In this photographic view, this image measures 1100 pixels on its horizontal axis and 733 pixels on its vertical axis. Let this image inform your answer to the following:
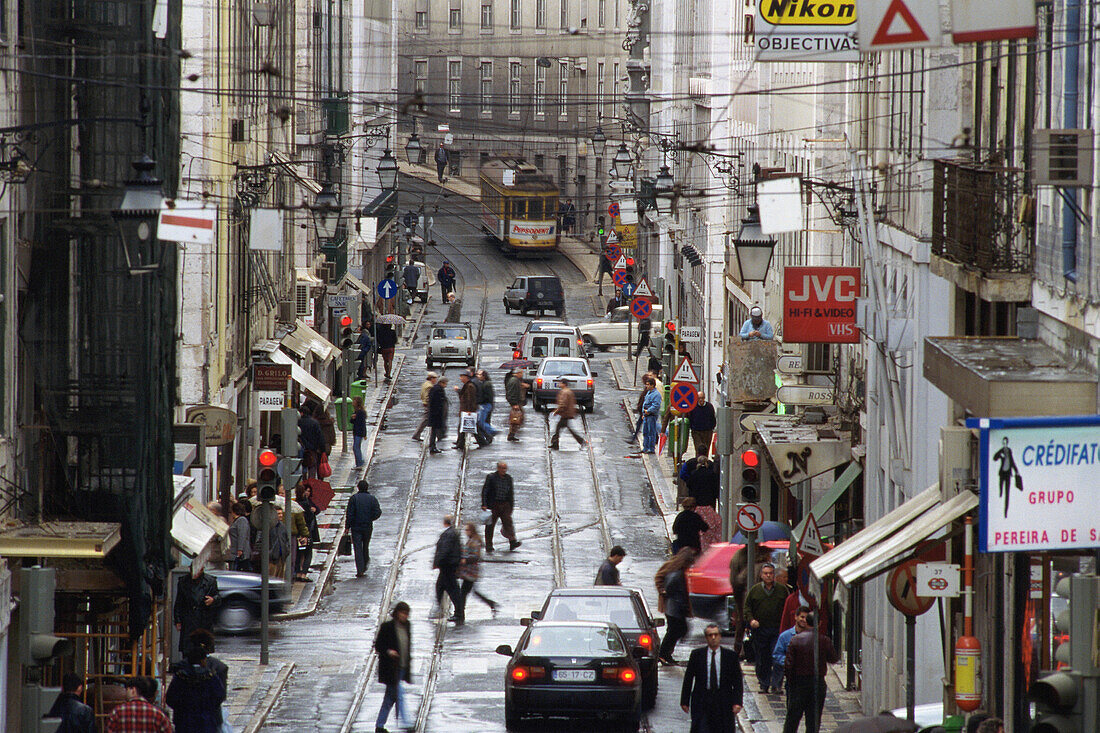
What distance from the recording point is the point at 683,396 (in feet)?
120

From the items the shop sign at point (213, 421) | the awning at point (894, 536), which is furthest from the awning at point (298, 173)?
the awning at point (894, 536)

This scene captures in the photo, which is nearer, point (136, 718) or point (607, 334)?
point (136, 718)

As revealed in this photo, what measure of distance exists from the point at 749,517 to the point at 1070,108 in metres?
10.4

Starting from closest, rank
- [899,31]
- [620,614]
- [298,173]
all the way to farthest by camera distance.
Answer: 1. [899,31]
2. [620,614]
3. [298,173]

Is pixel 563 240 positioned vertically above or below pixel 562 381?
above

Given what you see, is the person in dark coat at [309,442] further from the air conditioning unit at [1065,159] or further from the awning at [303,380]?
the air conditioning unit at [1065,159]

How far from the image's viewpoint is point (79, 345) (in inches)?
777

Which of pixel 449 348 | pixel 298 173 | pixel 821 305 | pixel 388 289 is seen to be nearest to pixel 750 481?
pixel 821 305

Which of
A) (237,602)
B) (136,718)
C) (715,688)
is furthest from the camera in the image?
(237,602)

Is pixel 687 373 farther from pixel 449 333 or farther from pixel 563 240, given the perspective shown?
pixel 563 240

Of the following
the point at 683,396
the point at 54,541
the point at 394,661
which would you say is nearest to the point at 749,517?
the point at 394,661

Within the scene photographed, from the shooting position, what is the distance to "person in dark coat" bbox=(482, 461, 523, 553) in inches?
1281

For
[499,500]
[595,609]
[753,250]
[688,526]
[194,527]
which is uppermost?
Result: [753,250]

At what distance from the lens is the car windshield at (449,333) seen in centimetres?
5862
